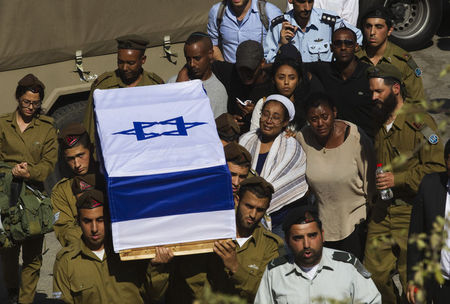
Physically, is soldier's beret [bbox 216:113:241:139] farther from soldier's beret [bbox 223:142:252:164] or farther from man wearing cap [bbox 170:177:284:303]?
man wearing cap [bbox 170:177:284:303]

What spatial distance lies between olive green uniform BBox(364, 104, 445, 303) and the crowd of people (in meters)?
0.01

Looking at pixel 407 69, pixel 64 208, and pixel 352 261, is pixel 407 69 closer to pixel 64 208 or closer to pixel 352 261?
pixel 352 261

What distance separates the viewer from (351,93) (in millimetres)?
8125

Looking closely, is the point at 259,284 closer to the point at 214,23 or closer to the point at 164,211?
the point at 164,211

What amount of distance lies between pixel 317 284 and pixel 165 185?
1.20m

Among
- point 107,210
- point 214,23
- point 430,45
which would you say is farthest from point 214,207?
point 430,45

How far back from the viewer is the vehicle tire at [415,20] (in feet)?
42.6

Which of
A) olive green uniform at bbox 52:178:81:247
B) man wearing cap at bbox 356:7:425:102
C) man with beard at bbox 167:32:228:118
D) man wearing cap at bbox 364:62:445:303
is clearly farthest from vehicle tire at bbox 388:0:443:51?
olive green uniform at bbox 52:178:81:247

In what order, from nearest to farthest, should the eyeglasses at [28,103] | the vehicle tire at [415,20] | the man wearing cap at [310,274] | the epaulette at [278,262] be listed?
the man wearing cap at [310,274] < the epaulette at [278,262] < the eyeglasses at [28,103] < the vehicle tire at [415,20]

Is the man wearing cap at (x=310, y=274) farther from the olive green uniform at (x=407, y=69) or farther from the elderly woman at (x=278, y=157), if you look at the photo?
the olive green uniform at (x=407, y=69)

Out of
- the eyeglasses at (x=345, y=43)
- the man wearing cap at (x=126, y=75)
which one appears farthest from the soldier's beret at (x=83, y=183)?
the eyeglasses at (x=345, y=43)

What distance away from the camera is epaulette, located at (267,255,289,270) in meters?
6.12

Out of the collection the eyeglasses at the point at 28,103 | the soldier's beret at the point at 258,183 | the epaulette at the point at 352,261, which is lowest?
the epaulette at the point at 352,261

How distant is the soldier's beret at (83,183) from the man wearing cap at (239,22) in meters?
2.72
